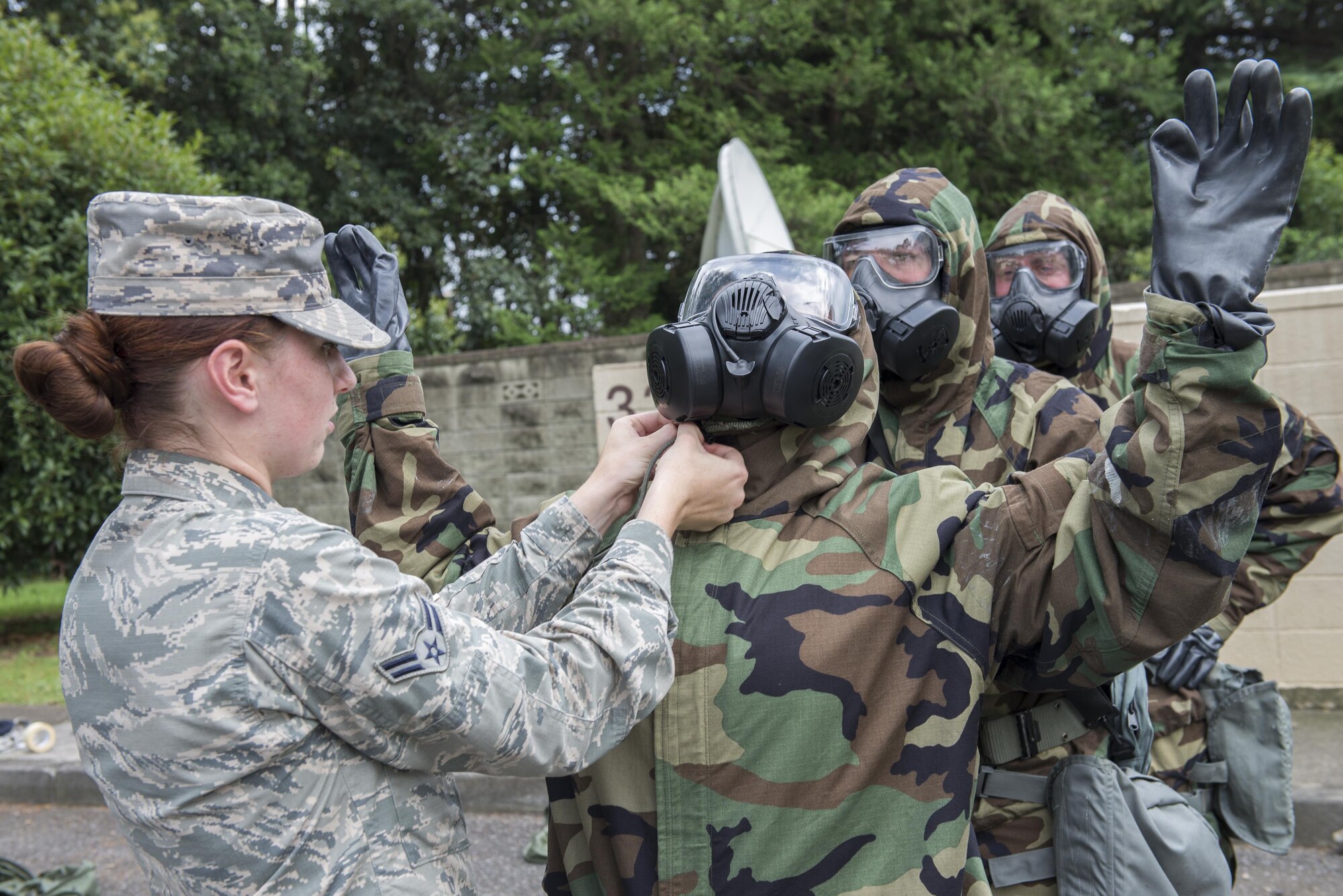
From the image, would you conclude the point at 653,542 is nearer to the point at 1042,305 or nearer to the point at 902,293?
the point at 902,293

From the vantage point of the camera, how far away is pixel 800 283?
174 cm

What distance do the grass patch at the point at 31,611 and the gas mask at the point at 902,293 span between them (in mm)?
8764

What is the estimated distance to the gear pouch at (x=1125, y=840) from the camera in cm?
185

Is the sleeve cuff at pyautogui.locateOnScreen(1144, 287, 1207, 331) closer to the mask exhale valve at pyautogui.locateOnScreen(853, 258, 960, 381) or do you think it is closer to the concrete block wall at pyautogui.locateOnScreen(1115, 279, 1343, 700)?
the mask exhale valve at pyautogui.locateOnScreen(853, 258, 960, 381)

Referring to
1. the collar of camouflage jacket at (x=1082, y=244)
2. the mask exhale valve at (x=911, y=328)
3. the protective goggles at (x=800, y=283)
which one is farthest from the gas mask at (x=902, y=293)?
the collar of camouflage jacket at (x=1082, y=244)

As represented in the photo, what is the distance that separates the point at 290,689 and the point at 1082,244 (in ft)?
9.99

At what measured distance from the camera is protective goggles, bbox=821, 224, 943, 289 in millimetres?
2559

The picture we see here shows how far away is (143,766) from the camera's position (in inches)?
50.8

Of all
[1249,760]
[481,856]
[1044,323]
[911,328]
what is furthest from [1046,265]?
[481,856]

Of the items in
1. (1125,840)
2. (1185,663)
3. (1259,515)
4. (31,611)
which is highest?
(1259,515)

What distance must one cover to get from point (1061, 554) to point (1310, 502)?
1969mm

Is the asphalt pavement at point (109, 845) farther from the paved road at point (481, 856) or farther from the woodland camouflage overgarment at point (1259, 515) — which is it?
the woodland camouflage overgarment at point (1259, 515)

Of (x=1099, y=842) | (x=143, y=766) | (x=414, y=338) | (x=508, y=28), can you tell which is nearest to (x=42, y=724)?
(x=414, y=338)

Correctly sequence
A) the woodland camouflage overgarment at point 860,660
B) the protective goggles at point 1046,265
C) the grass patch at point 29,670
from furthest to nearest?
the grass patch at point 29,670 < the protective goggles at point 1046,265 < the woodland camouflage overgarment at point 860,660
